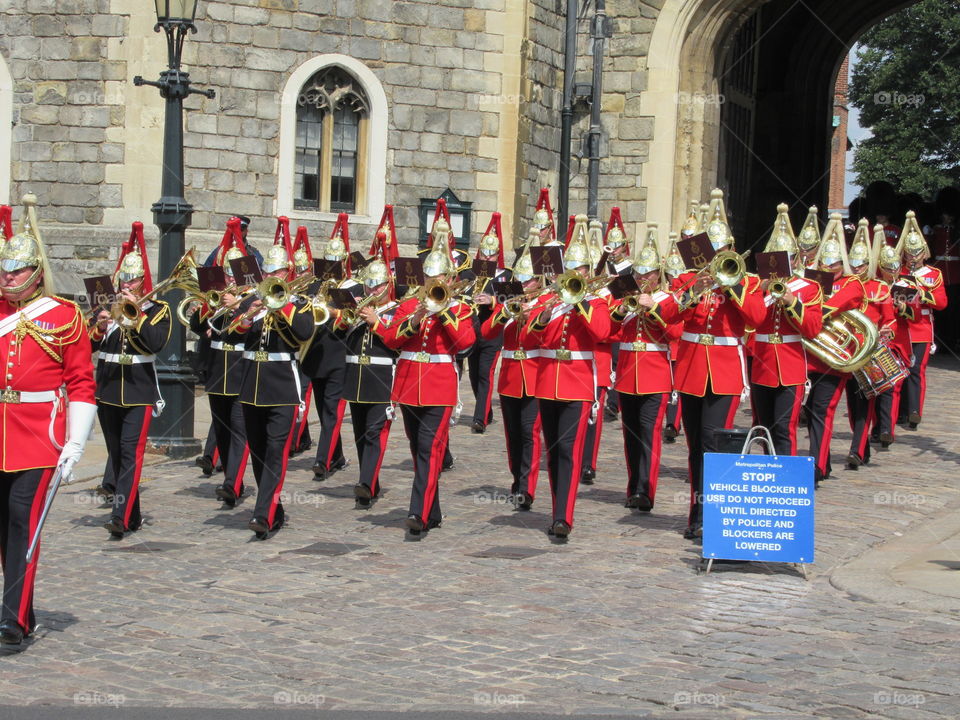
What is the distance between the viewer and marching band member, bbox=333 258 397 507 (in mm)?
11086

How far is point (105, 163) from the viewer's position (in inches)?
760

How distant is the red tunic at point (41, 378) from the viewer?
7.52 m

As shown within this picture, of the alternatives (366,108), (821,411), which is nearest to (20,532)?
(821,411)

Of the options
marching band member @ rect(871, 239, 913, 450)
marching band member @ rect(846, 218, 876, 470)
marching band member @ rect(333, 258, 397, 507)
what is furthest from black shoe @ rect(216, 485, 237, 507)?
marching band member @ rect(871, 239, 913, 450)

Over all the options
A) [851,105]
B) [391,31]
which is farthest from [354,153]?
[851,105]

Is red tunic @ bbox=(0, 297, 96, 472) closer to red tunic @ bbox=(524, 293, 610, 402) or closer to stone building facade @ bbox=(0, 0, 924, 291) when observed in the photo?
red tunic @ bbox=(524, 293, 610, 402)

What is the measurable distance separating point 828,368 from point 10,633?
7.15 meters

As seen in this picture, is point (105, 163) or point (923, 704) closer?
point (923, 704)

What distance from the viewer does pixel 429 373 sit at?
10.5 meters

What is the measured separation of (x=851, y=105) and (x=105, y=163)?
38.8 meters

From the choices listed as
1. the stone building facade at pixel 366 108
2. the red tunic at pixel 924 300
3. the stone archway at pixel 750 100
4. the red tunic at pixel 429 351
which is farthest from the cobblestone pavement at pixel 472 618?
the stone archway at pixel 750 100

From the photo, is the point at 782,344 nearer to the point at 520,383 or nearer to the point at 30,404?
the point at 520,383

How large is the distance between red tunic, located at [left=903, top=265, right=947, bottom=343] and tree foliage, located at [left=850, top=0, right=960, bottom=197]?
98.3ft

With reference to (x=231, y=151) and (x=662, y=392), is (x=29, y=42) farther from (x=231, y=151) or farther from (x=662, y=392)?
(x=662, y=392)
